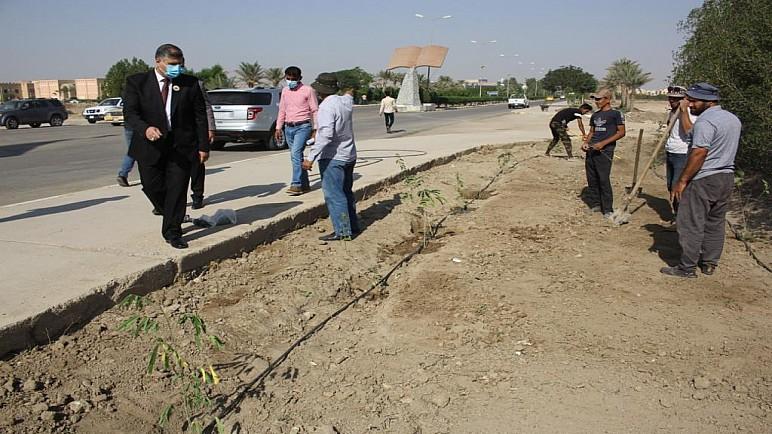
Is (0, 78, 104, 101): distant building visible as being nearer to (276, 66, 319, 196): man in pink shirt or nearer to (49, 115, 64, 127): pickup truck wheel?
(49, 115, 64, 127): pickup truck wheel

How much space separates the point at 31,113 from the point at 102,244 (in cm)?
2904

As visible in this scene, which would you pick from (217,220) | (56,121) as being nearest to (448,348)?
(217,220)

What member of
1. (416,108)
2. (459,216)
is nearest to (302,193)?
(459,216)

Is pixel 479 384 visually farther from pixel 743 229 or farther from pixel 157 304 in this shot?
pixel 743 229

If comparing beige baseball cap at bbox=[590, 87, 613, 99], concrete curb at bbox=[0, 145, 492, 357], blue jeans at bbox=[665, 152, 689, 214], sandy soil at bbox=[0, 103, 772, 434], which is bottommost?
sandy soil at bbox=[0, 103, 772, 434]

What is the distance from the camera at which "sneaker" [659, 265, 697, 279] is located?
5.14 meters

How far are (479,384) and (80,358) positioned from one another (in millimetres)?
2265

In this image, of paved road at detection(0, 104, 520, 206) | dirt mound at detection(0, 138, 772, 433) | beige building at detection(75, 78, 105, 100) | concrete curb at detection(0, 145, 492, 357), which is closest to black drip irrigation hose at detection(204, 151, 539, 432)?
dirt mound at detection(0, 138, 772, 433)

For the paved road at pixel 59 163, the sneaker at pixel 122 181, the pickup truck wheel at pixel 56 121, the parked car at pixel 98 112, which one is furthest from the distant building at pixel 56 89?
the sneaker at pixel 122 181

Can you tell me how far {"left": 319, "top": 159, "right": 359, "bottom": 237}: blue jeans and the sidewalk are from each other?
655 millimetres

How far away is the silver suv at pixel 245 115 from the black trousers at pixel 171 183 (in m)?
9.51

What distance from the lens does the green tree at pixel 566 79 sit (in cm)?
10271

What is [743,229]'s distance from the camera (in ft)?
23.6

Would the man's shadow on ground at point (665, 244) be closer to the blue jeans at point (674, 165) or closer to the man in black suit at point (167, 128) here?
the blue jeans at point (674, 165)
